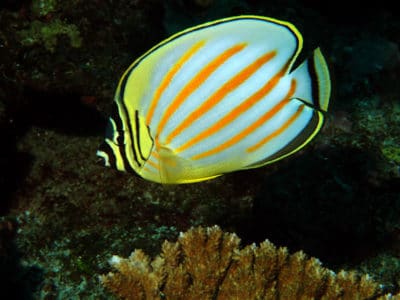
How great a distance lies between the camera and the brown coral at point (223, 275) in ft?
9.13

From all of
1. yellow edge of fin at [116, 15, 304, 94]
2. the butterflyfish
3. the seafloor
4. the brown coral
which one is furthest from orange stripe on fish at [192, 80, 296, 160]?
the seafloor

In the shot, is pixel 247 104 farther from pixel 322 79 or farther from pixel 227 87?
pixel 322 79

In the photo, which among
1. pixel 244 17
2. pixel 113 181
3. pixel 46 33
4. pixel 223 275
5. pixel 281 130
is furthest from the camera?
pixel 46 33

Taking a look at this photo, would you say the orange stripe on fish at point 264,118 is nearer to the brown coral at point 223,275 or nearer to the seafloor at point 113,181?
the brown coral at point 223,275

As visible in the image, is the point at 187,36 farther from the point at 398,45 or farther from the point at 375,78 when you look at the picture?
the point at 398,45

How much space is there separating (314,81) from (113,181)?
2.82 metres

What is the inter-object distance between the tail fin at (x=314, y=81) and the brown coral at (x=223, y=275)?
56.1 inches

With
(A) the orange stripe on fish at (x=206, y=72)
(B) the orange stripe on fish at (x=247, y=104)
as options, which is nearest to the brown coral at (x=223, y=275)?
(B) the orange stripe on fish at (x=247, y=104)

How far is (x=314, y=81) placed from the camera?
71.3 inches

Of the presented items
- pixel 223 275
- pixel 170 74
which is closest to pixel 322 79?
pixel 170 74

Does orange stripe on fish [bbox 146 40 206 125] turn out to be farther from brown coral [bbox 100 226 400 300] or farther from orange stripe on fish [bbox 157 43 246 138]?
brown coral [bbox 100 226 400 300]

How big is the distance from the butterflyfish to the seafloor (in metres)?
1.93

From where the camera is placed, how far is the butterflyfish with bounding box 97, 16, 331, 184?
1748 mm

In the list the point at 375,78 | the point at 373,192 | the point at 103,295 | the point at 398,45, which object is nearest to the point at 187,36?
the point at 103,295
